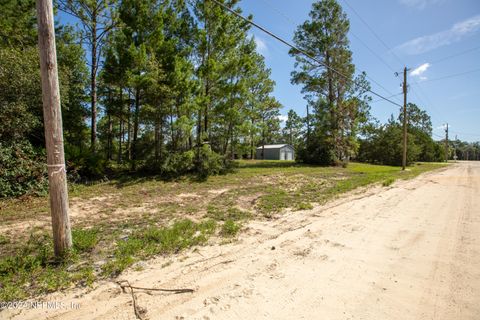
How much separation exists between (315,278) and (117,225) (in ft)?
13.4

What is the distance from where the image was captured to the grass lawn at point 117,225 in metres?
2.97

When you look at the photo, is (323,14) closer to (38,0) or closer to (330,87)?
(330,87)

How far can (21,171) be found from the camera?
716cm

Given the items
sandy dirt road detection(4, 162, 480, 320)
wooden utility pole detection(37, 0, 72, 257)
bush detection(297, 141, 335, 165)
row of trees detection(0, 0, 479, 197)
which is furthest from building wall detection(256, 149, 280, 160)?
wooden utility pole detection(37, 0, 72, 257)

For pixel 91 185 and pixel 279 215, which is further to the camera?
pixel 91 185

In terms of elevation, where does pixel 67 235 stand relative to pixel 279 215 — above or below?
above

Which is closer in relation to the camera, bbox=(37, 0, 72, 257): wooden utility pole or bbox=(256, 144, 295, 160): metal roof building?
bbox=(37, 0, 72, 257): wooden utility pole

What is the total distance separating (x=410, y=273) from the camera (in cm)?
294

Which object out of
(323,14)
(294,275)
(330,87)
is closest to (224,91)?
(294,275)

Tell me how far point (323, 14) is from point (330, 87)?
677 centimetres

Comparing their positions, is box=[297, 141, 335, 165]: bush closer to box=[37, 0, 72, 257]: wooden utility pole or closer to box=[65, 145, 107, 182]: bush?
box=[65, 145, 107, 182]: bush

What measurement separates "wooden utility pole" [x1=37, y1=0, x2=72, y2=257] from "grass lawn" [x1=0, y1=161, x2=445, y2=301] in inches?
16.0

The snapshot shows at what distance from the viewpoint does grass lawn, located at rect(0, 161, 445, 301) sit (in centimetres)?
297

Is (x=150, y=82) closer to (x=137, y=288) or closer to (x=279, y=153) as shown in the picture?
(x=137, y=288)
